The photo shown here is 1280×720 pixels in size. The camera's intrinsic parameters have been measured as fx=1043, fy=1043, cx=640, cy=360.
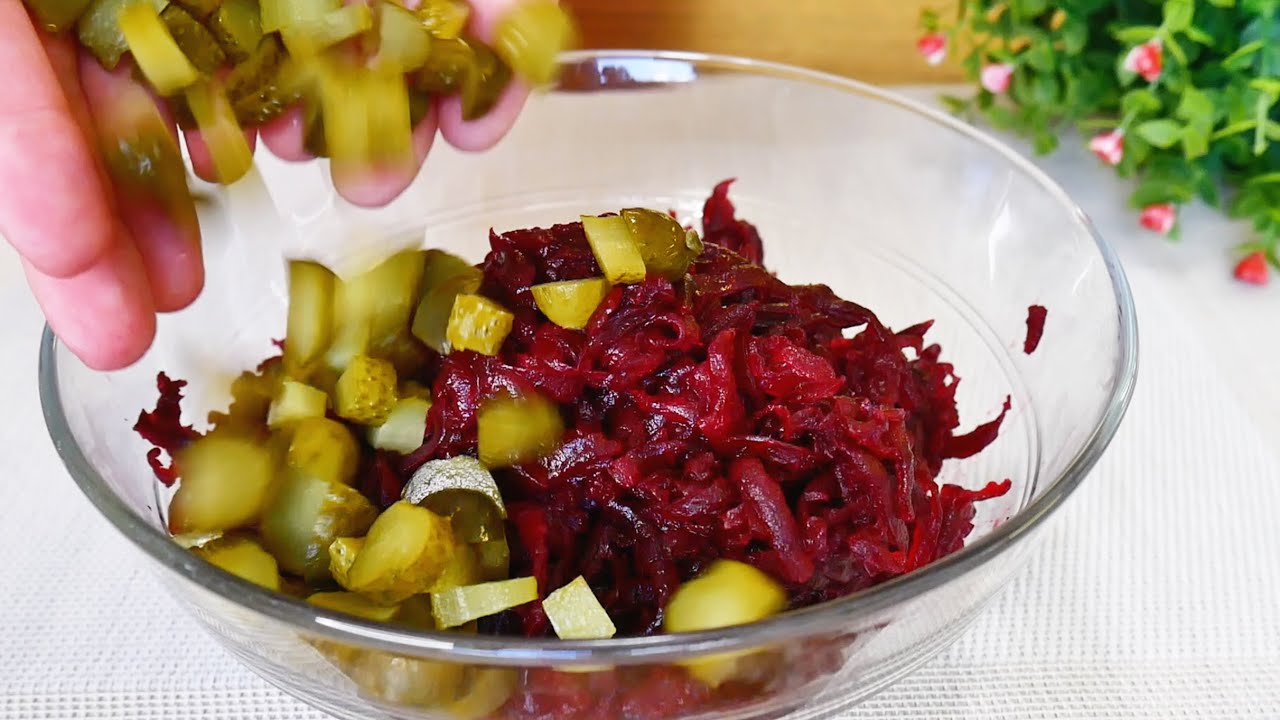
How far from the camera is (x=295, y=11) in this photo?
1667 millimetres

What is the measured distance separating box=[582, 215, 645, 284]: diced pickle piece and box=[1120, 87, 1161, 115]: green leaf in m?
1.77

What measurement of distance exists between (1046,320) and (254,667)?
1497 millimetres

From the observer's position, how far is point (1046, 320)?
1977 millimetres

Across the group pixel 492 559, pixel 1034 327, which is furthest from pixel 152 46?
pixel 1034 327

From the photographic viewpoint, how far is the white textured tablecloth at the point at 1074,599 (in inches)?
68.1

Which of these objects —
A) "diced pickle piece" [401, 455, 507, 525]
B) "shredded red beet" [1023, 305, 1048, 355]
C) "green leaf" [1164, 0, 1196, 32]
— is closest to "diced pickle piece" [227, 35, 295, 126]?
"diced pickle piece" [401, 455, 507, 525]

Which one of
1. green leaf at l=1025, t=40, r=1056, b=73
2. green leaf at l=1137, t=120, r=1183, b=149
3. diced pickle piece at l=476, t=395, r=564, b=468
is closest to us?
diced pickle piece at l=476, t=395, r=564, b=468

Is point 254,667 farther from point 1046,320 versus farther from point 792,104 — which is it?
point 792,104

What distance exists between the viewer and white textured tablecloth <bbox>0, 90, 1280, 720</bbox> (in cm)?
173

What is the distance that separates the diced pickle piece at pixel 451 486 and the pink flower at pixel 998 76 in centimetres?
219

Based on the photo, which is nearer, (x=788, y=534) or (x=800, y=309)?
(x=788, y=534)

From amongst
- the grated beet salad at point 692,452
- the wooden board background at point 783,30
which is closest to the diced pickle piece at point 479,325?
the grated beet salad at point 692,452

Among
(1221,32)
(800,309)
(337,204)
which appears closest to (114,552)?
(337,204)

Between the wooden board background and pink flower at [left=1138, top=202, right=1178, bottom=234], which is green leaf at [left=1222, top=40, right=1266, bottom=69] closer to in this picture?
pink flower at [left=1138, top=202, right=1178, bottom=234]
